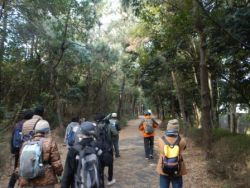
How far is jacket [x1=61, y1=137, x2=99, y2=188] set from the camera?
4336mm

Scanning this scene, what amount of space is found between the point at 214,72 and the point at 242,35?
7800 millimetres

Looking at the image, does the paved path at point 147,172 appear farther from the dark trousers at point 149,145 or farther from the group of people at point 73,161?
the group of people at point 73,161

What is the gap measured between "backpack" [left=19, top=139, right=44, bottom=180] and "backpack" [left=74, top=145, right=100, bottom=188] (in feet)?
1.65

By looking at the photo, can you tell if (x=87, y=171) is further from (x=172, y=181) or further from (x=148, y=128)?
(x=148, y=128)

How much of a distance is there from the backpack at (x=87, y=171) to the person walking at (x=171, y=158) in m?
1.26

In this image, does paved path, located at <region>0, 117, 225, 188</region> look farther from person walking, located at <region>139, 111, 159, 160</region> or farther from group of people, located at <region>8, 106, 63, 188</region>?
group of people, located at <region>8, 106, 63, 188</region>

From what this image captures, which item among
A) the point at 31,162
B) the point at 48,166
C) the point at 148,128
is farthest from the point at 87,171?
the point at 148,128

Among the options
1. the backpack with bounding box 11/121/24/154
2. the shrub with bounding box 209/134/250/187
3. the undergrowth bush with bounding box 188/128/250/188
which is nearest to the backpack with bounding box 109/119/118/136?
the undergrowth bush with bounding box 188/128/250/188

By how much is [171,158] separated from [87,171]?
1.48 metres

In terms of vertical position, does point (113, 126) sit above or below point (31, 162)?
above

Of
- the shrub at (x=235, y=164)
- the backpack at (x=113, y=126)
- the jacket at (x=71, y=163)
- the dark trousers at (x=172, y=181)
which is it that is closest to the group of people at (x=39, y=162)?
the jacket at (x=71, y=163)

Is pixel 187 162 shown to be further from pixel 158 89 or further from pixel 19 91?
pixel 158 89

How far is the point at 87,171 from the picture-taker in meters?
4.23

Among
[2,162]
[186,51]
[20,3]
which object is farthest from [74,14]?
[2,162]
